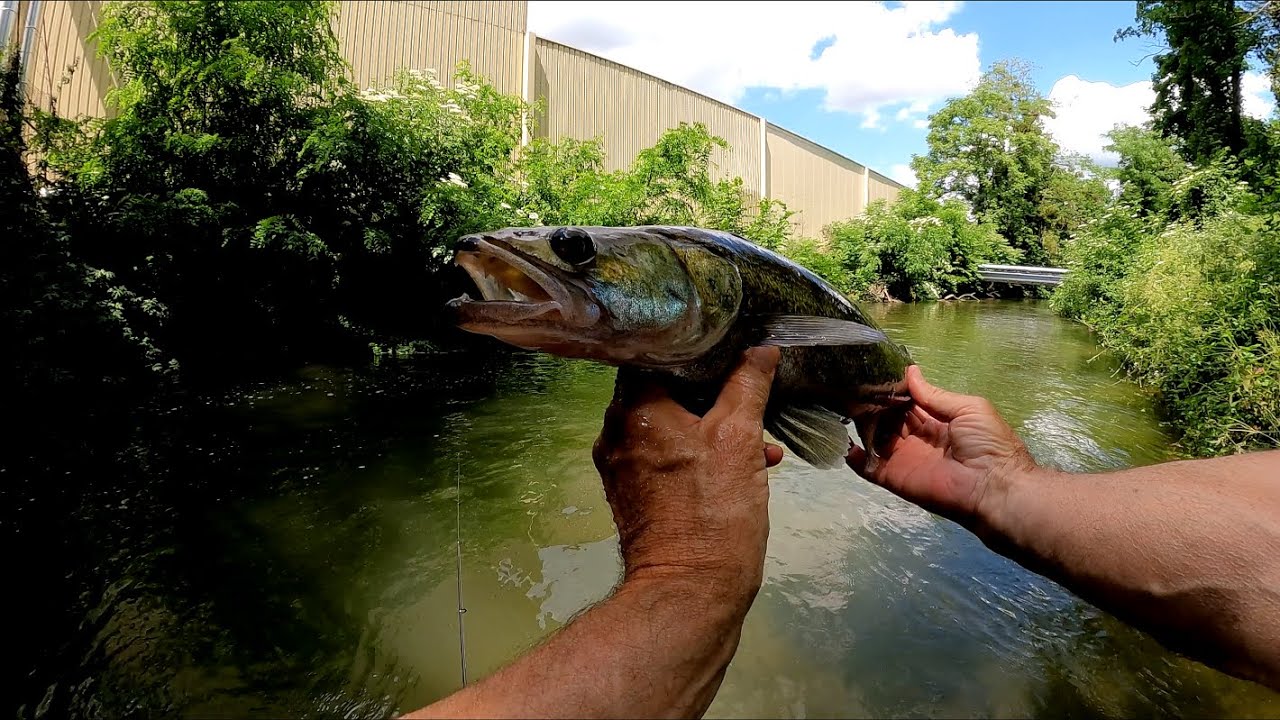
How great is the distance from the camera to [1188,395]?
6965mm

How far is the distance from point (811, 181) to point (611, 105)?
14147 millimetres

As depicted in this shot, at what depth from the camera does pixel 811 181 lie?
2986 centimetres

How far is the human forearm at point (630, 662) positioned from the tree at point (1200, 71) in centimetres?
1909

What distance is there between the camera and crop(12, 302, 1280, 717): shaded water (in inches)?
110

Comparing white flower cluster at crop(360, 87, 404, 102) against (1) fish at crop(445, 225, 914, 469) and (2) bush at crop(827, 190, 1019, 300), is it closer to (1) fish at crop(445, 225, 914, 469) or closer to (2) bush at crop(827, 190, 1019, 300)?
(1) fish at crop(445, 225, 914, 469)

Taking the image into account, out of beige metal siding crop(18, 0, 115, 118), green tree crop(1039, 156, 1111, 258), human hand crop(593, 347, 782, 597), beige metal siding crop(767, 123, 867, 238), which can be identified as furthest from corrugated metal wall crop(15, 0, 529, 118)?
green tree crop(1039, 156, 1111, 258)

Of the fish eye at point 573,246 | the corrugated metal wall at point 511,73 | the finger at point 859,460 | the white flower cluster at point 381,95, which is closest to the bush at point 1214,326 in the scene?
the finger at point 859,460

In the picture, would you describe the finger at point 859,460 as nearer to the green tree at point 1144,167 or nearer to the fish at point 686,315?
the fish at point 686,315

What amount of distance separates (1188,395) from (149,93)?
1416 cm

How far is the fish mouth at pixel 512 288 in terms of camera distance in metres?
1.53

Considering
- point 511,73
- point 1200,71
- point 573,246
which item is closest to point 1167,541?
point 573,246

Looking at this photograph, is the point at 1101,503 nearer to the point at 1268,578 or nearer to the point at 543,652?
the point at 1268,578

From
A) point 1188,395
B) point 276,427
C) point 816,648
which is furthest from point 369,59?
point 1188,395

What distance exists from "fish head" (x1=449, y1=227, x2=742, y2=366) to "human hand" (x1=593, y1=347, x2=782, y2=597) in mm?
178
